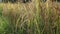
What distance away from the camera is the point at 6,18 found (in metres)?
4.16

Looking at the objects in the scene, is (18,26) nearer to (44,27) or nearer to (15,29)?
(15,29)

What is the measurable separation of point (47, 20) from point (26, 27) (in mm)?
458

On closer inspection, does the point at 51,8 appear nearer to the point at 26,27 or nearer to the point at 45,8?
the point at 45,8

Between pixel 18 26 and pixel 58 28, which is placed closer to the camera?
pixel 58 28

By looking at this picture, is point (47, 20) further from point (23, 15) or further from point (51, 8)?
point (23, 15)

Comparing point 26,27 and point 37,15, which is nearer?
point 37,15

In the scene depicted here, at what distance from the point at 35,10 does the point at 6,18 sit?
71 centimetres

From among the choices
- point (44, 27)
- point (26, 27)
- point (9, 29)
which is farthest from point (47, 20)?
point (9, 29)

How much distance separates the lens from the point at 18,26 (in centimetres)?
387

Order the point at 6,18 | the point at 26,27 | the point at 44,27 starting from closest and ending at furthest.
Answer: the point at 44,27
the point at 26,27
the point at 6,18

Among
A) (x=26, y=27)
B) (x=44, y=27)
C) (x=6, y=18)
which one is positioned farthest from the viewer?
(x=6, y=18)

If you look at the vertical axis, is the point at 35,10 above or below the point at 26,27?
above

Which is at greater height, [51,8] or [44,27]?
[51,8]

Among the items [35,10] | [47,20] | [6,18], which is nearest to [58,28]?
[47,20]
